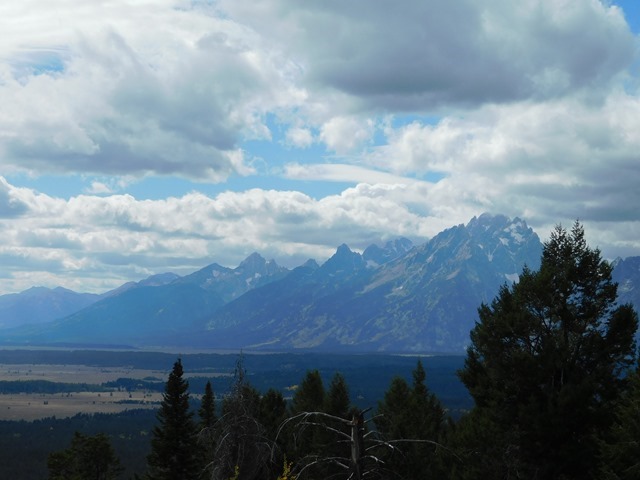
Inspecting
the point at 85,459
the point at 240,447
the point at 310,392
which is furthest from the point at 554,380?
the point at 85,459

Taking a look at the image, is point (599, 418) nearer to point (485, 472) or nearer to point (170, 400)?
point (485, 472)

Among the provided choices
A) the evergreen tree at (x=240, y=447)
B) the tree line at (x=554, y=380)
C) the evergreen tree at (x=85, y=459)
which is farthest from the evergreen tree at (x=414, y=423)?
the evergreen tree at (x=85, y=459)

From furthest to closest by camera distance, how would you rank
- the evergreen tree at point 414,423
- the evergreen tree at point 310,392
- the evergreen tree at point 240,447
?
1. the evergreen tree at point 310,392
2. the evergreen tree at point 414,423
3. the evergreen tree at point 240,447

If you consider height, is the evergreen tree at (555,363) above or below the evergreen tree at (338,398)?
above

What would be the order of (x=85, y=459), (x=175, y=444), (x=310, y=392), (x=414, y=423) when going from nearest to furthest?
(x=175, y=444) < (x=414, y=423) < (x=310, y=392) < (x=85, y=459)

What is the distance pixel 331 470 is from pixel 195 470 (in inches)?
589

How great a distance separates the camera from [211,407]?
81.1m

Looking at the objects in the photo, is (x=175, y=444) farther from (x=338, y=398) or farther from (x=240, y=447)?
(x=240, y=447)

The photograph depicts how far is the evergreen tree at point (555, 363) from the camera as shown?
38469mm

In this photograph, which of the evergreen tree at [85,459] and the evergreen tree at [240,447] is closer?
the evergreen tree at [240,447]

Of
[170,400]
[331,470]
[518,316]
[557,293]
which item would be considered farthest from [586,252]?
[170,400]

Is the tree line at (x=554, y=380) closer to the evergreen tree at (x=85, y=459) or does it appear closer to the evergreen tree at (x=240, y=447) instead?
the evergreen tree at (x=240, y=447)

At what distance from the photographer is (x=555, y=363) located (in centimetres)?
3953

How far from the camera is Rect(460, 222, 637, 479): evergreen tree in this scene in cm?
3847
